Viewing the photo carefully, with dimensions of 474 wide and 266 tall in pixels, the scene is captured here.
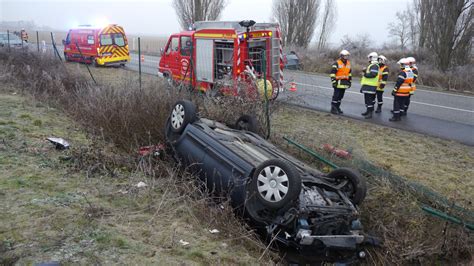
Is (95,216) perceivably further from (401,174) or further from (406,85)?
(406,85)

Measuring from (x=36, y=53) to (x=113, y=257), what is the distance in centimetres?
1297

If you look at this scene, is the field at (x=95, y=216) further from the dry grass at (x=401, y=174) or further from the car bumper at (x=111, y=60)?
the car bumper at (x=111, y=60)

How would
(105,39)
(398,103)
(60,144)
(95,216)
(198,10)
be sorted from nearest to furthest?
(95,216) → (60,144) → (398,103) → (105,39) → (198,10)

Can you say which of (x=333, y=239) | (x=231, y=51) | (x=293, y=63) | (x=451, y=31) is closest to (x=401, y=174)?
(x=333, y=239)

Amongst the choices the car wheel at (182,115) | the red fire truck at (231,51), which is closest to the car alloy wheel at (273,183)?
the car wheel at (182,115)

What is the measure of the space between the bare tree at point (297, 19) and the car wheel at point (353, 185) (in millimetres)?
23972

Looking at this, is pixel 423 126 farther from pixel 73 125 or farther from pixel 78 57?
pixel 78 57

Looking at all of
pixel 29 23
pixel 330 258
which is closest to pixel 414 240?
pixel 330 258

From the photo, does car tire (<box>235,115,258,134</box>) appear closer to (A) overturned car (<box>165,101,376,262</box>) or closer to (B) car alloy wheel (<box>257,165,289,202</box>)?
(A) overturned car (<box>165,101,376,262</box>)

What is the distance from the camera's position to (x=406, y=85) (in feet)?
30.5

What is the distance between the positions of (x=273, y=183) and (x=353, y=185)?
1036 millimetres

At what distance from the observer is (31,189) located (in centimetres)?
401

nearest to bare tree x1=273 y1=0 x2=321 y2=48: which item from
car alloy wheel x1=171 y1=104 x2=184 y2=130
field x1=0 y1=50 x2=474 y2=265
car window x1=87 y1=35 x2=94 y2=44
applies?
car window x1=87 y1=35 x2=94 y2=44

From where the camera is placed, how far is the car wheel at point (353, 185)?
407 cm
